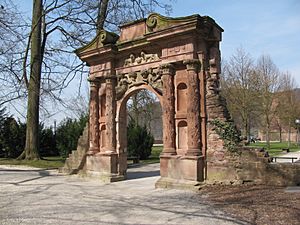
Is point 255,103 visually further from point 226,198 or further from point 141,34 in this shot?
point 226,198

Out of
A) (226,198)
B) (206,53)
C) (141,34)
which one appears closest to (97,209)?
(226,198)

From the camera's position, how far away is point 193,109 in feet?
32.7

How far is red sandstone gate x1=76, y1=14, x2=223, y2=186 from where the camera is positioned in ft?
32.7

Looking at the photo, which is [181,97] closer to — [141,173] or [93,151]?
[93,151]

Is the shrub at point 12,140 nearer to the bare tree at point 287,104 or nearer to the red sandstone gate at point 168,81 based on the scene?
the red sandstone gate at point 168,81

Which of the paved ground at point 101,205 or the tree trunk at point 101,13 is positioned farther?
the tree trunk at point 101,13

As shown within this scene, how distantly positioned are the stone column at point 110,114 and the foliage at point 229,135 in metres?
4.24

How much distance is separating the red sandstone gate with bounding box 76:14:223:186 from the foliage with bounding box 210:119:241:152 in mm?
537

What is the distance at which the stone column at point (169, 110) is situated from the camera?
10383 millimetres

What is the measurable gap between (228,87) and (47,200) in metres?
23.3

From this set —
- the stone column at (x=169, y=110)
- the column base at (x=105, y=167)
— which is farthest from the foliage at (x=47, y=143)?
the stone column at (x=169, y=110)

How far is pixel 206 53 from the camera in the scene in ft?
33.7

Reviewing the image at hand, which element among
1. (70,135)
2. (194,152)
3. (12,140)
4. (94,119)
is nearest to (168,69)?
(194,152)

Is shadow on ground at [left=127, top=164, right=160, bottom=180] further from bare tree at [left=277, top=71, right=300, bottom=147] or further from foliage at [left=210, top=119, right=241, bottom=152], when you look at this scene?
bare tree at [left=277, top=71, right=300, bottom=147]
